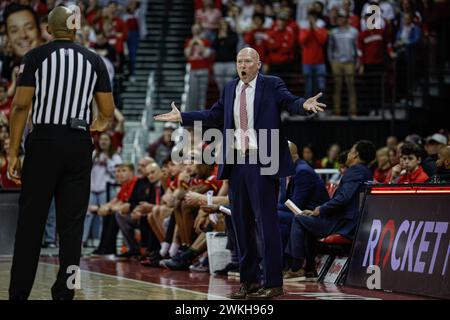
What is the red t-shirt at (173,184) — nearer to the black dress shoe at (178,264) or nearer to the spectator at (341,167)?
the black dress shoe at (178,264)

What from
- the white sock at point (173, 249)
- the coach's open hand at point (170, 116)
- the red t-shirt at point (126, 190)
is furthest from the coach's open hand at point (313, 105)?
the red t-shirt at point (126, 190)

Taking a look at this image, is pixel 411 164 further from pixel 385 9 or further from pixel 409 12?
pixel 385 9

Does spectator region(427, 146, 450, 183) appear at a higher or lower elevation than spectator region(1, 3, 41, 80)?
lower

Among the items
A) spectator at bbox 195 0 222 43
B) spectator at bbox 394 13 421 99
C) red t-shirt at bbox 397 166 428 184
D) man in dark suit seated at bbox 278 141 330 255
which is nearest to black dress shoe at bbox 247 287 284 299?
man in dark suit seated at bbox 278 141 330 255

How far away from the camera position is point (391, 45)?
2002 cm

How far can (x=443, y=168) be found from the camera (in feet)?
36.4

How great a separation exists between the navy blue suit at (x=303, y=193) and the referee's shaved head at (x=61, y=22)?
520cm

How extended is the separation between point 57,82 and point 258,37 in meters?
13.2

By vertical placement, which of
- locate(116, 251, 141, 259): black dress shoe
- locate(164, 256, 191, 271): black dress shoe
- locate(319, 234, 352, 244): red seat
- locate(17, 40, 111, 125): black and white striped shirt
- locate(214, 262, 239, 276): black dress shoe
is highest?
locate(17, 40, 111, 125): black and white striped shirt

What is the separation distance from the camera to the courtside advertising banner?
9.68 meters

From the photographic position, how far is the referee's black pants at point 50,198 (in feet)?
24.8

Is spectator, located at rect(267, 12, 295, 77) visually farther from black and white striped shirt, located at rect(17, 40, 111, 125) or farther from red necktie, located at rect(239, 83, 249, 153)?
black and white striped shirt, located at rect(17, 40, 111, 125)

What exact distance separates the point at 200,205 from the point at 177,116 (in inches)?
153

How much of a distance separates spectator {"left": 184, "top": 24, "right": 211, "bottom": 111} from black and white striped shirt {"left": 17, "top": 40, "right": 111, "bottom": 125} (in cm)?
1315
